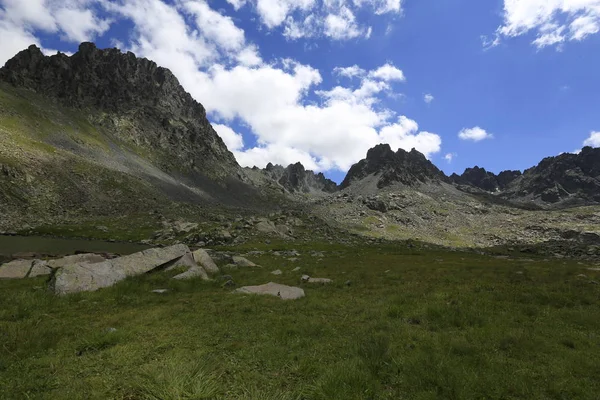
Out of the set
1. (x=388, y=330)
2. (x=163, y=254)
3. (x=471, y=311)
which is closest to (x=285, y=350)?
(x=388, y=330)

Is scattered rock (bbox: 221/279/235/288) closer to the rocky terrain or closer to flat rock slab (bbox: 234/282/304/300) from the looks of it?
flat rock slab (bbox: 234/282/304/300)

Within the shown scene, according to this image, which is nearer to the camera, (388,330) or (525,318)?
(388,330)

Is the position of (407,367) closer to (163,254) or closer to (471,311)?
(471,311)

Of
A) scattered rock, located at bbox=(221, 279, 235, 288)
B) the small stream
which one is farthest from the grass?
the small stream

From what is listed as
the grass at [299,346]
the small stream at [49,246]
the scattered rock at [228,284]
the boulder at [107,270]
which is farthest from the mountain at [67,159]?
the grass at [299,346]

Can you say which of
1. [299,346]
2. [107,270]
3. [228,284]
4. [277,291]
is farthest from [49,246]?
[299,346]

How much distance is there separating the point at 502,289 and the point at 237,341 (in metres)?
18.0

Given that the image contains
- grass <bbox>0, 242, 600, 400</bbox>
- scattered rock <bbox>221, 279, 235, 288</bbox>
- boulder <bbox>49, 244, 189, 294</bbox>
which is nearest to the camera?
grass <bbox>0, 242, 600, 400</bbox>

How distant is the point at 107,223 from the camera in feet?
295

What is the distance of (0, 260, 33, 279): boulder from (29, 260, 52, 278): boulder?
372 mm

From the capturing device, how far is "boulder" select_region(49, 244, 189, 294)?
18875 mm

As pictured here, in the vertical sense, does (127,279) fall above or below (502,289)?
below

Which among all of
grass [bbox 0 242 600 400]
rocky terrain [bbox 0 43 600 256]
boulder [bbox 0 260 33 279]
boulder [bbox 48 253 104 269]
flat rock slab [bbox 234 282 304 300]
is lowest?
boulder [bbox 0 260 33 279]

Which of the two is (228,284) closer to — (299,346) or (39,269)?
(299,346)
